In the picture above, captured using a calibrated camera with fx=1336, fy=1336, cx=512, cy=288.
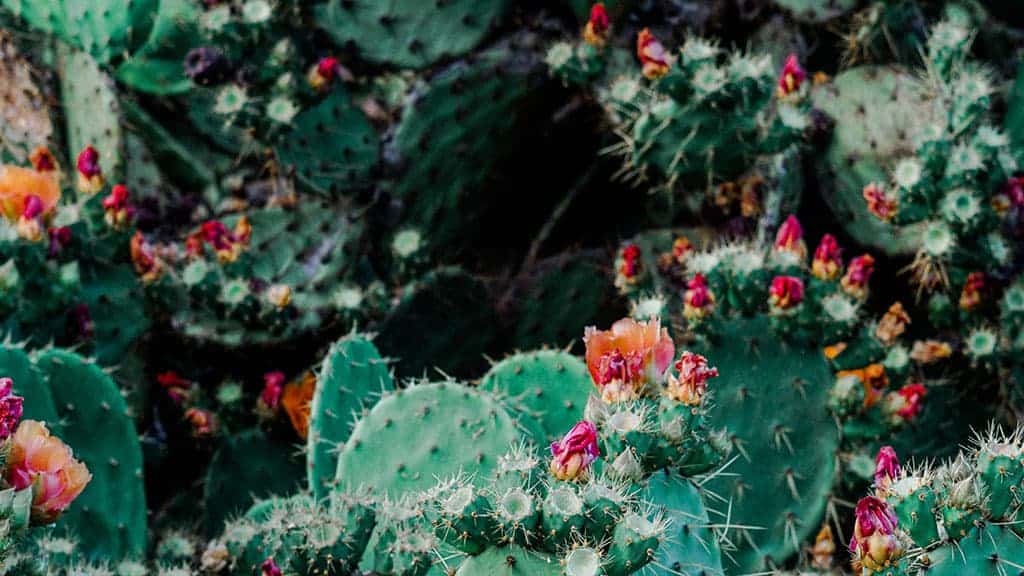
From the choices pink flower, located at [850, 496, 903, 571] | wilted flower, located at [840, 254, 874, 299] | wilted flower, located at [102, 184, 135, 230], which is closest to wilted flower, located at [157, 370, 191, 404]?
wilted flower, located at [102, 184, 135, 230]

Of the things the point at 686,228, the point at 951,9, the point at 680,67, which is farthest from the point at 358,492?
the point at 951,9

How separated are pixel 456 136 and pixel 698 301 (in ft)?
3.26

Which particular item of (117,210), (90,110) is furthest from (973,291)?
(90,110)

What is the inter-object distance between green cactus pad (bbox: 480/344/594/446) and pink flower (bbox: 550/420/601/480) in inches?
26.9

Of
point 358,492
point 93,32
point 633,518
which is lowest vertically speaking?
point 358,492

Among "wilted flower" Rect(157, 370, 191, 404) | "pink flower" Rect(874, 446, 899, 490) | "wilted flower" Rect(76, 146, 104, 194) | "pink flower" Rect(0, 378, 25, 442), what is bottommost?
"wilted flower" Rect(157, 370, 191, 404)

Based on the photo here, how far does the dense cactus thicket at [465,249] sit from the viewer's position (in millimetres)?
2480

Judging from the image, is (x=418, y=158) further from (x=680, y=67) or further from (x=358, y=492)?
(x=358, y=492)

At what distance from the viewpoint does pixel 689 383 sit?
73.2 inches

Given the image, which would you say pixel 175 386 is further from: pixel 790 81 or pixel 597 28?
pixel 790 81

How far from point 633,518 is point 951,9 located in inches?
81.2

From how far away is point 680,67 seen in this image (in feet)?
9.20

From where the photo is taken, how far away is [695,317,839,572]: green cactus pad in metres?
2.49

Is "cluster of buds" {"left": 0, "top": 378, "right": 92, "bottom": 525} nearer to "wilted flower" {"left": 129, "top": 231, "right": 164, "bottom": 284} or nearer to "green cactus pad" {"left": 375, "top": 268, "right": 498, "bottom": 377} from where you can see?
"wilted flower" {"left": 129, "top": 231, "right": 164, "bottom": 284}
